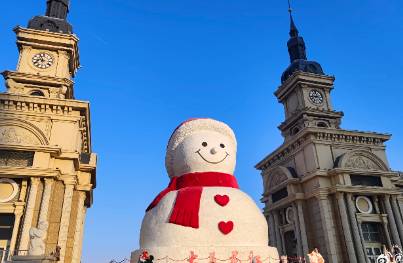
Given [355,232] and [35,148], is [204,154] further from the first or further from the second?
[355,232]

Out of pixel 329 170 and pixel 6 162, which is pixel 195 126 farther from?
pixel 329 170

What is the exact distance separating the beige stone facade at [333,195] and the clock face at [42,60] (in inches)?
816

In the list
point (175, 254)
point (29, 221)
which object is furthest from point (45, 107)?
point (175, 254)

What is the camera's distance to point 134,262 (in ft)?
33.5

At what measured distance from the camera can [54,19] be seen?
28.8 metres

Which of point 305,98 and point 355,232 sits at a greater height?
point 305,98

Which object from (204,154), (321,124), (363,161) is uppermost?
(321,124)

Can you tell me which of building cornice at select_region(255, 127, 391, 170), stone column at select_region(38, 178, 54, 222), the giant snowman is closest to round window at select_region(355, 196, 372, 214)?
building cornice at select_region(255, 127, 391, 170)

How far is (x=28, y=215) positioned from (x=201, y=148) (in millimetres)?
12068

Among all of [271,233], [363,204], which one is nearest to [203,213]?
[363,204]

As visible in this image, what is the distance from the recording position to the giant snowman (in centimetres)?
959

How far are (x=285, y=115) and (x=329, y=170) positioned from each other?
1008 cm

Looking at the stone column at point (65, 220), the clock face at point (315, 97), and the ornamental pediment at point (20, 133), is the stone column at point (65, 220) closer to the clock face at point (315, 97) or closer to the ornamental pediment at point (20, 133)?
the ornamental pediment at point (20, 133)

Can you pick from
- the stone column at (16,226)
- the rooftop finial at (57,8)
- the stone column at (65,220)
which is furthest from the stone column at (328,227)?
the rooftop finial at (57,8)
